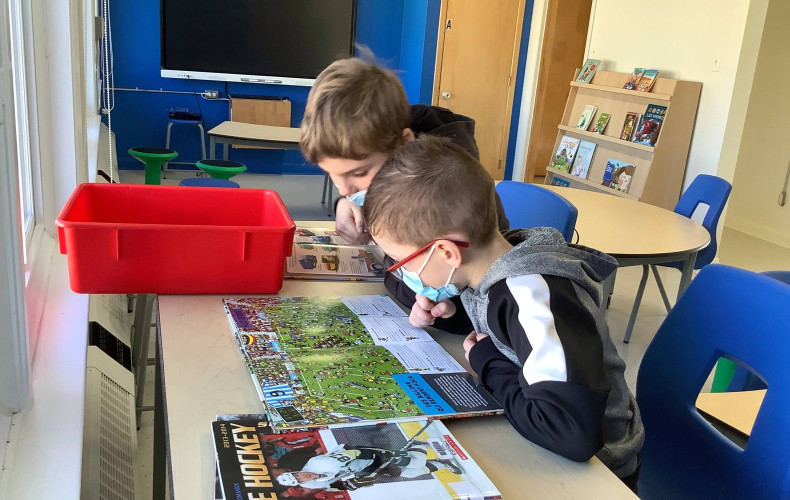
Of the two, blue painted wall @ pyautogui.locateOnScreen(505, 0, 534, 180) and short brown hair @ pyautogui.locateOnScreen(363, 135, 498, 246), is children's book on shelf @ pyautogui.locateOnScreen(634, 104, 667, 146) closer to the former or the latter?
blue painted wall @ pyautogui.locateOnScreen(505, 0, 534, 180)

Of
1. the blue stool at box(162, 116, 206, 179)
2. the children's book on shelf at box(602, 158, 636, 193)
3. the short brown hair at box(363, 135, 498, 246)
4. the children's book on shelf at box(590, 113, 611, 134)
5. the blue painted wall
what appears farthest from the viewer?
the blue painted wall

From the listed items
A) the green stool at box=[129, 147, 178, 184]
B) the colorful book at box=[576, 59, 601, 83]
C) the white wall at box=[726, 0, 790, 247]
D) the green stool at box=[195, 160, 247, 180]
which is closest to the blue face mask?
the green stool at box=[195, 160, 247, 180]

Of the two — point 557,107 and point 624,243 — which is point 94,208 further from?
point 557,107

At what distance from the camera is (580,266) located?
992 mm

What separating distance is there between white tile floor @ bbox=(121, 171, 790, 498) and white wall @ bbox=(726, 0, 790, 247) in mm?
204

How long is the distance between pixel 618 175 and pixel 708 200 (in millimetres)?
1724

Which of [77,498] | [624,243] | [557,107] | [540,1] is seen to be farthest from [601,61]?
[77,498]

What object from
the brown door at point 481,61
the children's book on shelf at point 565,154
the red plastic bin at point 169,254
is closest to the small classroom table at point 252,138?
the brown door at point 481,61

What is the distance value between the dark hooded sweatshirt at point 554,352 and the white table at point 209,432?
0.03m

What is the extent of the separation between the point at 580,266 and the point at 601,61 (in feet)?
16.2

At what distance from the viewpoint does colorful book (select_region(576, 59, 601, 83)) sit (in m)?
5.36

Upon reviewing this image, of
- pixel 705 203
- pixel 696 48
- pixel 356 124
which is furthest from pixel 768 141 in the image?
pixel 356 124

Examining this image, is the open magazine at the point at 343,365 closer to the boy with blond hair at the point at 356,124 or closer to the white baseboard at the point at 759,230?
the boy with blond hair at the point at 356,124

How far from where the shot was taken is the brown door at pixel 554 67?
254 inches
